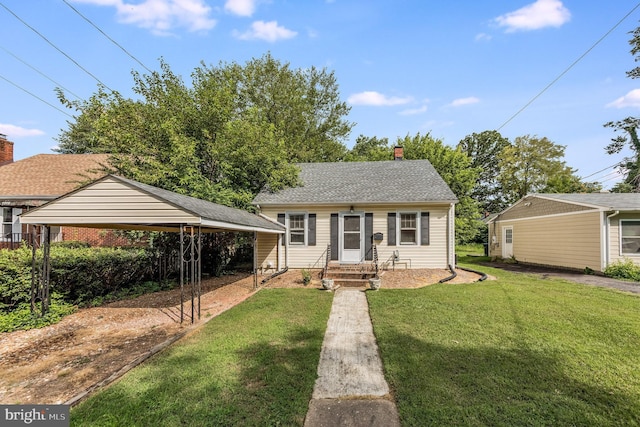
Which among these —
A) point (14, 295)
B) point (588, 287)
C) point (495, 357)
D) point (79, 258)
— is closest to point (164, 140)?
point (79, 258)

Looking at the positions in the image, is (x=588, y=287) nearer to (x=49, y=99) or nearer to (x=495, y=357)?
(x=495, y=357)

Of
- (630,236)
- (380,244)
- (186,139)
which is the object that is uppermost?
(186,139)

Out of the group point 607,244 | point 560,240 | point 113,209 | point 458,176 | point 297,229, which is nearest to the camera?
point 113,209

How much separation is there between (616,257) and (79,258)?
18.1 metres

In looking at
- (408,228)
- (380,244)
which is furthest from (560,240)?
(380,244)

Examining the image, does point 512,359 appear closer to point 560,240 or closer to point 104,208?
point 104,208

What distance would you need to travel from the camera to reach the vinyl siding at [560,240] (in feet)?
39.0

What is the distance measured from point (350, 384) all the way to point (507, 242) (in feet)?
62.7

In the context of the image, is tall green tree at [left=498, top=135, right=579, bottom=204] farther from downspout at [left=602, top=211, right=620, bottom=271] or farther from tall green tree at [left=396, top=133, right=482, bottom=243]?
downspout at [left=602, top=211, right=620, bottom=271]

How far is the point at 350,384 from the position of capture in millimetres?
3521

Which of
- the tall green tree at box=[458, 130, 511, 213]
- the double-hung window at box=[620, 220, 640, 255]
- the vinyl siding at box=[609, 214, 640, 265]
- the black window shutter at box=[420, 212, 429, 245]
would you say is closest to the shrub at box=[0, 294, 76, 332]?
the black window shutter at box=[420, 212, 429, 245]

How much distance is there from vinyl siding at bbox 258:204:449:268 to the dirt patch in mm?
3682

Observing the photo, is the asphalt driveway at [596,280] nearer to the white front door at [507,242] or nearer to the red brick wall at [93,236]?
the white front door at [507,242]

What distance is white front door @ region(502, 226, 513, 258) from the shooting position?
18.2 m
